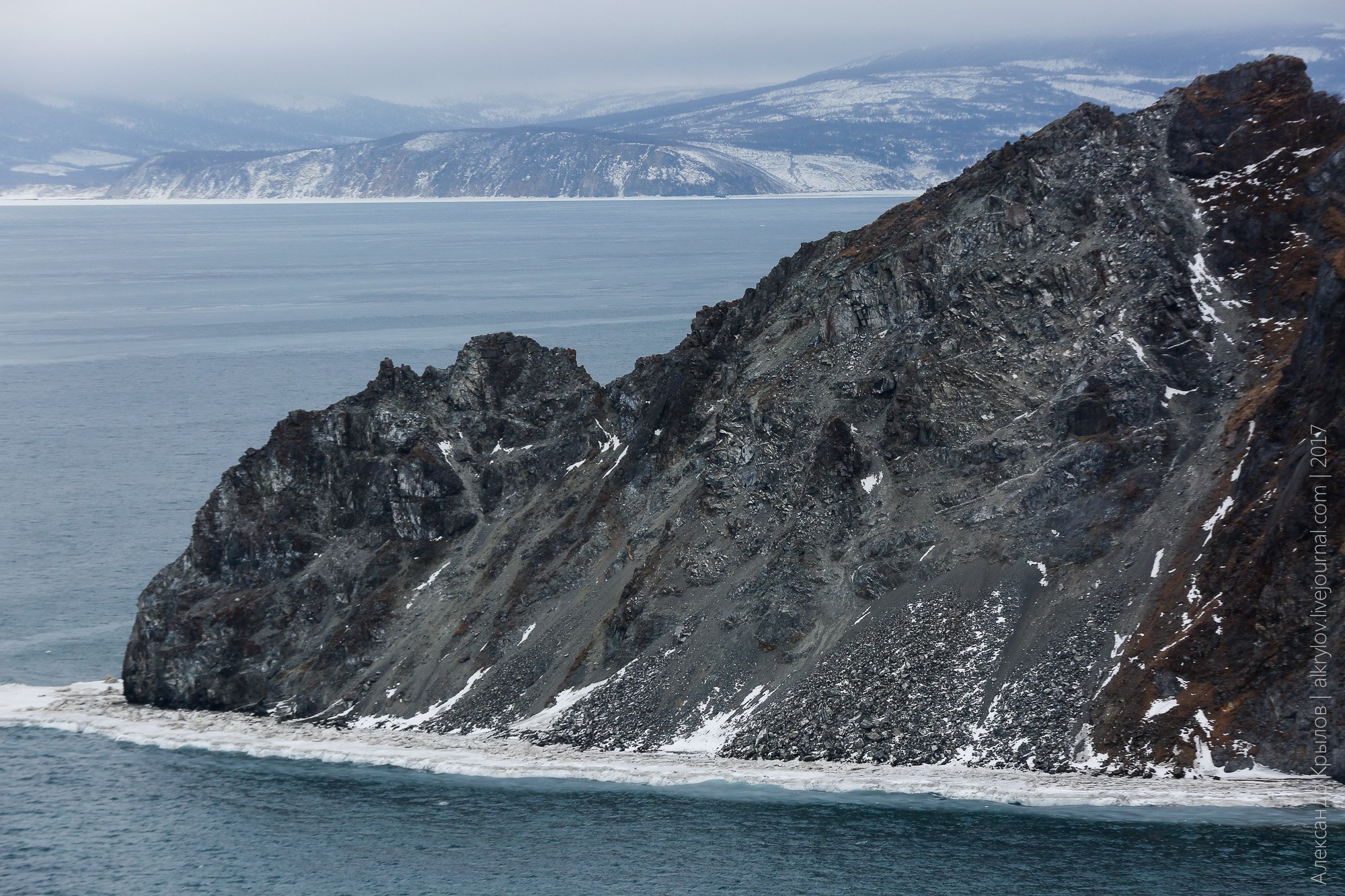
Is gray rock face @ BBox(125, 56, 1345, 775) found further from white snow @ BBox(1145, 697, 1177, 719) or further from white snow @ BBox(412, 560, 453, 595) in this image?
white snow @ BBox(1145, 697, 1177, 719)

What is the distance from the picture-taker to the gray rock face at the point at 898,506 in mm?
67062

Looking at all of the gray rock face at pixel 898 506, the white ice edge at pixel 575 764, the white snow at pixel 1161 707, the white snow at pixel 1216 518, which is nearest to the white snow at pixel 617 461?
the gray rock face at pixel 898 506

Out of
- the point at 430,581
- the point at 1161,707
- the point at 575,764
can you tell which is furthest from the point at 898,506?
the point at 430,581

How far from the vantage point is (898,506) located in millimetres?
79000

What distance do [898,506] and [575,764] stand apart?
23.9 m

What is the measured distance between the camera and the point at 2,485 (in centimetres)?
12544

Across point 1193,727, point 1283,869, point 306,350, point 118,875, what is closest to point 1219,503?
point 1193,727

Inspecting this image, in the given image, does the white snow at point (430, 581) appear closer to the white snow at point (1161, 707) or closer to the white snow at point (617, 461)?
the white snow at point (617, 461)

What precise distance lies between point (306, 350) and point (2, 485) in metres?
65.4

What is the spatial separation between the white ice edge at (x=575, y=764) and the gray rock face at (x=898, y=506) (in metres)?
1.40

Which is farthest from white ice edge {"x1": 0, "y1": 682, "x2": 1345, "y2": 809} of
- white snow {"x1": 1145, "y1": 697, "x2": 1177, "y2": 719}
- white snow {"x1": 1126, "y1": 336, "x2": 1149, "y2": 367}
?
white snow {"x1": 1126, "y1": 336, "x2": 1149, "y2": 367}

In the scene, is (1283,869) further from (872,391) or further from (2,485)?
(2,485)

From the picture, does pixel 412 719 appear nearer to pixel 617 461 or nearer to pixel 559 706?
pixel 559 706

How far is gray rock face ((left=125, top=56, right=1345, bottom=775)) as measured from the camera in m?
67.1
